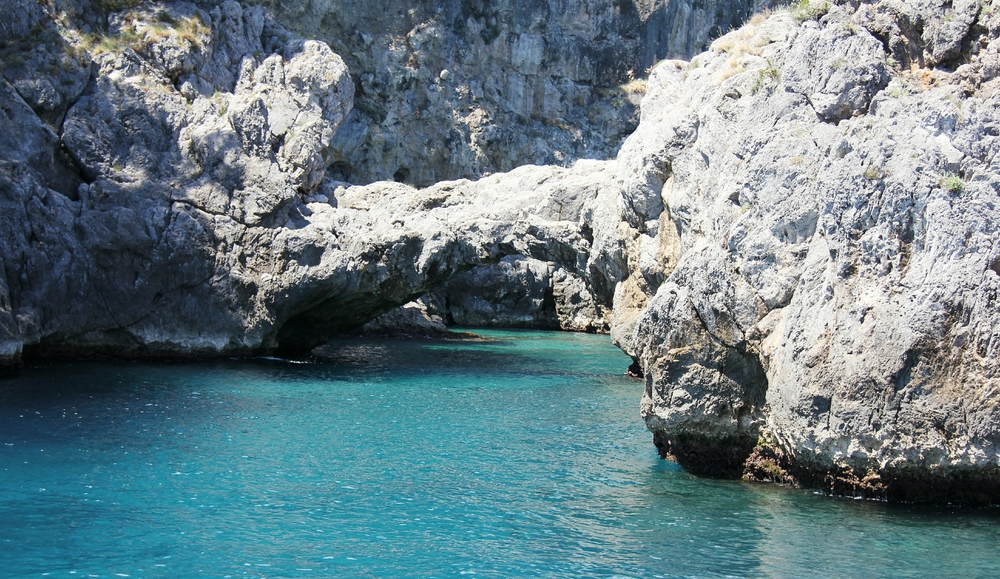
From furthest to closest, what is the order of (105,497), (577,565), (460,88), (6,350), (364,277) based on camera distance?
(460,88) < (364,277) < (6,350) < (105,497) < (577,565)

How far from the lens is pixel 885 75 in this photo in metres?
16.7

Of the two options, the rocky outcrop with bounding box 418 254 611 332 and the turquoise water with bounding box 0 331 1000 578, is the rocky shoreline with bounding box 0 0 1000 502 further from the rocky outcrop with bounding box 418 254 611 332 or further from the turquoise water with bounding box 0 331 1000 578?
the turquoise water with bounding box 0 331 1000 578

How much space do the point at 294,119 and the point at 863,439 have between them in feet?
94.5

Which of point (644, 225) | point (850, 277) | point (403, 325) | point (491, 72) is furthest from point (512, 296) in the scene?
point (850, 277)

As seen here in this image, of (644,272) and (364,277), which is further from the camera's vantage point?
(364,277)

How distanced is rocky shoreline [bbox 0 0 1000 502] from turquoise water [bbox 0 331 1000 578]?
1654 mm

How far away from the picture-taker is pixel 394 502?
628 inches

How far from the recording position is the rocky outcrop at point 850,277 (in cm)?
1413

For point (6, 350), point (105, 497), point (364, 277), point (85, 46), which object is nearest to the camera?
point (105, 497)

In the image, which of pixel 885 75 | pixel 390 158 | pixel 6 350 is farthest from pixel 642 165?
pixel 390 158

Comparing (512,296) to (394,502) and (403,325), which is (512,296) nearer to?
(403,325)

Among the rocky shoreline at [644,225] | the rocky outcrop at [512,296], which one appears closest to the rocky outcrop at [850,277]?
the rocky shoreline at [644,225]

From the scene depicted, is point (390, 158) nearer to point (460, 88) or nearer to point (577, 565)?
point (460, 88)

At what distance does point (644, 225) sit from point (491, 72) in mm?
45917
